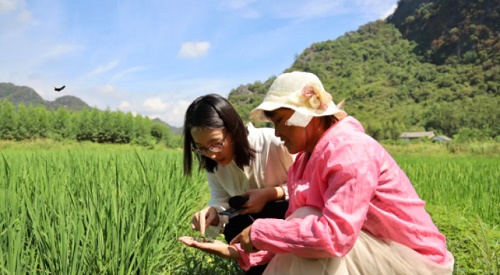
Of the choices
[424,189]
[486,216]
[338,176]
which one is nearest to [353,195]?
[338,176]

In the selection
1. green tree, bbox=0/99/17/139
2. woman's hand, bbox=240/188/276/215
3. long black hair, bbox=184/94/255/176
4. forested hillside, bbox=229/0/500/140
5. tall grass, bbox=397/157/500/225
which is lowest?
tall grass, bbox=397/157/500/225

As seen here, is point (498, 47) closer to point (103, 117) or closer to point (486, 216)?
point (103, 117)

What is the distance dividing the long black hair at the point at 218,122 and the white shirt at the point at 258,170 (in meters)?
0.08

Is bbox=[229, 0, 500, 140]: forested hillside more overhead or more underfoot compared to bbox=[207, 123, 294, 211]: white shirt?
more overhead

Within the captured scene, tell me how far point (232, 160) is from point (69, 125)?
78.8 ft

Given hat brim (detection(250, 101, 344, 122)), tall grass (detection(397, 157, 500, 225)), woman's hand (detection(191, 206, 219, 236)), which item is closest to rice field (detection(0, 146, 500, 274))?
woman's hand (detection(191, 206, 219, 236))

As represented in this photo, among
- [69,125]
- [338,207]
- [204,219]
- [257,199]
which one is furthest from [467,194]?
[69,125]

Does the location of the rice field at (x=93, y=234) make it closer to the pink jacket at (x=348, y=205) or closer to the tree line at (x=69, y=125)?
the pink jacket at (x=348, y=205)

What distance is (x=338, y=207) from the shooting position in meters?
1.07

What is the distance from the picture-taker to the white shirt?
1.99 metres

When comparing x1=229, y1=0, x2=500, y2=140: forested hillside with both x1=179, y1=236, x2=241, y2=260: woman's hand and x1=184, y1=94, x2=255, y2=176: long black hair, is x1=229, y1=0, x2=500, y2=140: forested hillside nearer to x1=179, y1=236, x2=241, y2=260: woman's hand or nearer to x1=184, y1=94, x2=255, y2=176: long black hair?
x1=184, y1=94, x2=255, y2=176: long black hair

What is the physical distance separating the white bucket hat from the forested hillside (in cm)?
3531

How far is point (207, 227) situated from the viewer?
6.37 ft

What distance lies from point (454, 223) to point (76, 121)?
24357 millimetres
